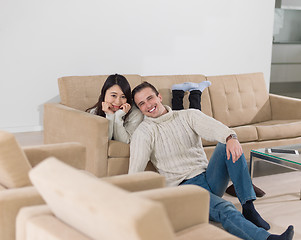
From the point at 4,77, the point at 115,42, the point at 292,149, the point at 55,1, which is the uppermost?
the point at 55,1

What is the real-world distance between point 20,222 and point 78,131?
190 cm

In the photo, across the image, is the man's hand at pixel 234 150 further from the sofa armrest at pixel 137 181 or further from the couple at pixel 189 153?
the sofa armrest at pixel 137 181

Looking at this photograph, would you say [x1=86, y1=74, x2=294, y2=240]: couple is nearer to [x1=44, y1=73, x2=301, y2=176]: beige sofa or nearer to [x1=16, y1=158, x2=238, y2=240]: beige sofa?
[x1=44, y1=73, x2=301, y2=176]: beige sofa

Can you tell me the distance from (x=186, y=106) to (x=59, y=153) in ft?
6.01

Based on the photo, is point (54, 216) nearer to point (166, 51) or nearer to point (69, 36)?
point (69, 36)

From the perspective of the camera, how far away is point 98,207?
1146 millimetres

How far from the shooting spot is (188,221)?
1830 mm

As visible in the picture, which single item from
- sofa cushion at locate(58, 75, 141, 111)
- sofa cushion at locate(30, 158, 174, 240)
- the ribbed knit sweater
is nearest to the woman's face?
the ribbed knit sweater

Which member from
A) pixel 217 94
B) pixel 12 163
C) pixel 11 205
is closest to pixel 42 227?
pixel 11 205

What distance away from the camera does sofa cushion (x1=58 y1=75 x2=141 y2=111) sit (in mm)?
3764

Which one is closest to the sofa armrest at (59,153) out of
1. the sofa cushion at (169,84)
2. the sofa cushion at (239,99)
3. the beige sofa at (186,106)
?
the beige sofa at (186,106)

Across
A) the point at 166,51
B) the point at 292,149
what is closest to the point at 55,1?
the point at 166,51

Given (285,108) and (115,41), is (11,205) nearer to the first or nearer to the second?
(285,108)

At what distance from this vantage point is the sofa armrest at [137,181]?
1956 millimetres
